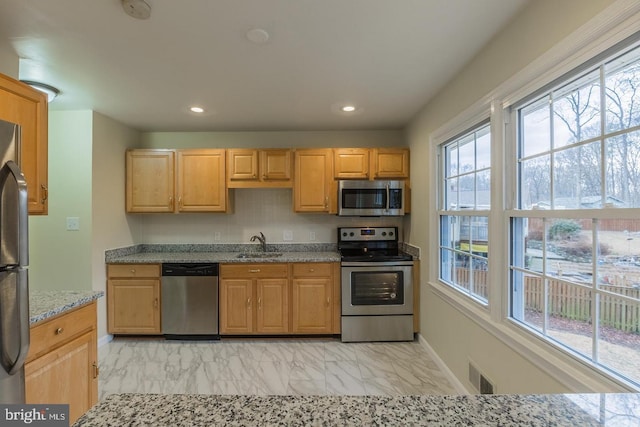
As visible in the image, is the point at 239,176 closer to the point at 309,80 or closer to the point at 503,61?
the point at 309,80

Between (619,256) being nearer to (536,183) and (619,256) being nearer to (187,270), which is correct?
(536,183)

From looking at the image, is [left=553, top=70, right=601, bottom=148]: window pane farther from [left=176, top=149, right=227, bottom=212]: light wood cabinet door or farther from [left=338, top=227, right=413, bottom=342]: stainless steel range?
[left=176, top=149, right=227, bottom=212]: light wood cabinet door

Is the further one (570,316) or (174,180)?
(174,180)

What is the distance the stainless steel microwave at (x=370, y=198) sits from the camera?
3.27 m

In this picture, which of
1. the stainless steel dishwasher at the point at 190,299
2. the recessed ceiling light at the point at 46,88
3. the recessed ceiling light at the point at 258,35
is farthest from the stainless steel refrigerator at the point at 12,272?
the stainless steel dishwasher at the point at 190,299

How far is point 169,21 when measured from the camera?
1.58 metres

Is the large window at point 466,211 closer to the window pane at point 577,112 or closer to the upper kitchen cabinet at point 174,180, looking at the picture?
the window pane at point 577,112

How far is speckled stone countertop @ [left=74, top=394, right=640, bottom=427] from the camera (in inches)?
21.6

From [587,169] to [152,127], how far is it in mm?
3952

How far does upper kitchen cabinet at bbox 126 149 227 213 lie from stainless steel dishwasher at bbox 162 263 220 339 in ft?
2.44

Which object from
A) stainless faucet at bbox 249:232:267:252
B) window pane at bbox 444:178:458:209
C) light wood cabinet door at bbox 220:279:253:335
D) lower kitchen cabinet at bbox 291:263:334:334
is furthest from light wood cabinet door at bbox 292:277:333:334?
window pane at bbox 444:178:458:209

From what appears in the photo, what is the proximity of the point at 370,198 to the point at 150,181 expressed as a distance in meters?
2.55

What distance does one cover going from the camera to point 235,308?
3.07m

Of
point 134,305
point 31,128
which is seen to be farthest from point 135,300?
point 31,128
